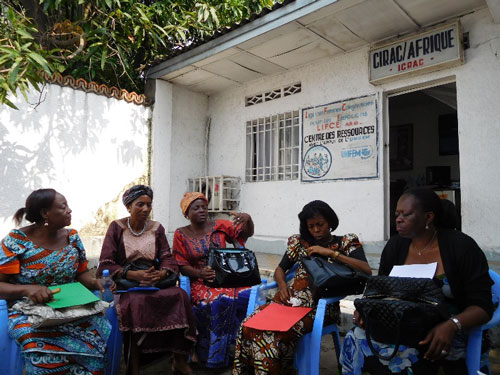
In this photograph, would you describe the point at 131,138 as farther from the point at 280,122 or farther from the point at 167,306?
the point at 167,306

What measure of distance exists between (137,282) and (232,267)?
2.42 ft

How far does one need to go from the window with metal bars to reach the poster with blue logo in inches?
11.8

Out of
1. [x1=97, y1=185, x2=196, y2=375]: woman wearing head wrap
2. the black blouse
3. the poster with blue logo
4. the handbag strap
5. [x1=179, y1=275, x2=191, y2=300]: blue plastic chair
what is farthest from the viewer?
the poster with blue logo

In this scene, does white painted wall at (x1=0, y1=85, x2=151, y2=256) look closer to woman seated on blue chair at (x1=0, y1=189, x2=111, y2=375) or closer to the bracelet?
woman seated on blue chair at (x1=0, y1=189, x2=111, y2=375)

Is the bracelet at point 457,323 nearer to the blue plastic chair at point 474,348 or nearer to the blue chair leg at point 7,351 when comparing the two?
the blue plastic chair at point 474,348

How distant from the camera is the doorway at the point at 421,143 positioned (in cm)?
766

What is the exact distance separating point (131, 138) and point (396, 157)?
18.2 feet

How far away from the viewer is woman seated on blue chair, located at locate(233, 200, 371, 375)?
2.27 m

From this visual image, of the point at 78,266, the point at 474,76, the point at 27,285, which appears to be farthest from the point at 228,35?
the point at 27,285

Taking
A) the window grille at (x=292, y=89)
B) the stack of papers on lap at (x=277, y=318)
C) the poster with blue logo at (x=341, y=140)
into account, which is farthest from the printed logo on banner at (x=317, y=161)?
the stack of papers on lap at (x=277, y=318)

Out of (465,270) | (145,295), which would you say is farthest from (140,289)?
(465,270)

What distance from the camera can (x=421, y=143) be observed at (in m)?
8.13

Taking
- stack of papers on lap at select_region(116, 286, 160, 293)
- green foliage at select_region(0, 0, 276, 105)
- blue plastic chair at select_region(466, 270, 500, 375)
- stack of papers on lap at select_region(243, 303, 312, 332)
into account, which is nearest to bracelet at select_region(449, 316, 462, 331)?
blue plastic chair at select_region(466, 270, 500, 375)

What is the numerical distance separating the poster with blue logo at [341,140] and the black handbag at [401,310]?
3181 mm
